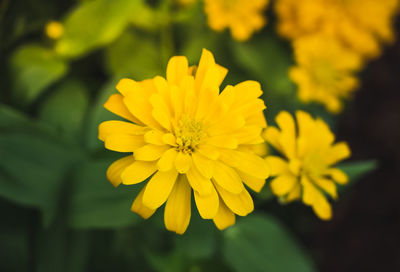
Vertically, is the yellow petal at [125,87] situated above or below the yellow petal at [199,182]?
above

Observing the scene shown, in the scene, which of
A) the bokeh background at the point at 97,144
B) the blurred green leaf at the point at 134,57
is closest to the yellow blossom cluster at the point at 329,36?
the bokeh background at the point at 97,144

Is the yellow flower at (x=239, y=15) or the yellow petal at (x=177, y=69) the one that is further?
the yellow flower at (x=239, y=15)

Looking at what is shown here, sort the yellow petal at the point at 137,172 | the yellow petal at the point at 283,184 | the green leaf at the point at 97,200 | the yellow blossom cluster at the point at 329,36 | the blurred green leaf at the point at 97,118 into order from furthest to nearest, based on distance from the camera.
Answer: the yellow blossom cluster at the point at 329,36, the blurred green leaf at the point at 97,118, the green leaf at the point at 97,200, the yellow petal at the point at 283,184, the yellow petal at the point at 137,172

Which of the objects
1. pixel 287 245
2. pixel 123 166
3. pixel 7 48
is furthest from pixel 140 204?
pixel 7 48

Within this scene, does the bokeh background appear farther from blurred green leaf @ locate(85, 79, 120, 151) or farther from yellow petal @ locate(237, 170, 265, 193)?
yellow petal @ locate(237, 170, 265, 193)

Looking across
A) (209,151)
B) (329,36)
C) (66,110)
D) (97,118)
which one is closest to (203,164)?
(209,151)

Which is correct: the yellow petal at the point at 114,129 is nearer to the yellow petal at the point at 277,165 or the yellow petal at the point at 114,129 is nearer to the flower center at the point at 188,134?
the flower center at the point at 188,134

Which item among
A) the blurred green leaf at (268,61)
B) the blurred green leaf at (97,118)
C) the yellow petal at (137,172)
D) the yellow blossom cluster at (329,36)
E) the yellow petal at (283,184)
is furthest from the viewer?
the blurred green leaf at (268,61)

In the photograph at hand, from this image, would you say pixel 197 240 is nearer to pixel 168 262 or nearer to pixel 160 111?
pixel 168 262
